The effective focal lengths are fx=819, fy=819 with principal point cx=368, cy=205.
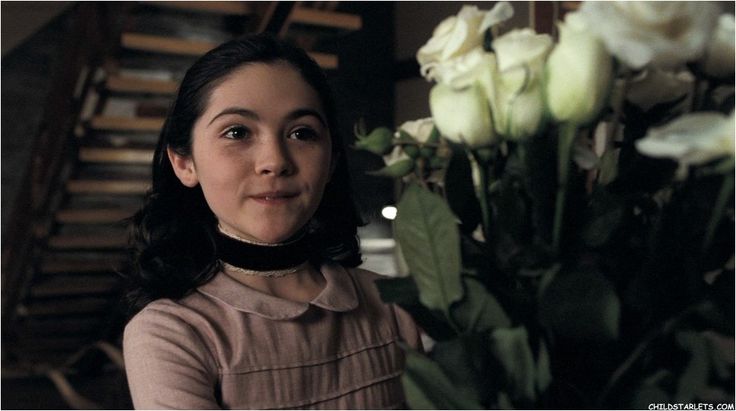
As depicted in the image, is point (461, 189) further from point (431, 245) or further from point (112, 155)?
point (112, 155)

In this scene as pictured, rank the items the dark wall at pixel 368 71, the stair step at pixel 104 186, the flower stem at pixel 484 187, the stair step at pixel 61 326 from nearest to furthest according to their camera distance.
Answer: the flower stem at pixel 484 187, the stair step at pixel 104 186, the stair step at pixel 61 326, the dark wall at pixel 368 71

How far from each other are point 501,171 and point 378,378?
404 mm

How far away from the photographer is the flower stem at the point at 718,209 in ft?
1.51

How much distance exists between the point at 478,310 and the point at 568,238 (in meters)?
0.07

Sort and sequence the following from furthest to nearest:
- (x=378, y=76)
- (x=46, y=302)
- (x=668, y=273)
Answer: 1. (x=378, y=76)
2. (x=46, y=302)
3. (x=668, y=273)

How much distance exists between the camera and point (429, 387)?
1.53 feet

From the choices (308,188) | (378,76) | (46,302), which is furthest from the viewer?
(378,76)

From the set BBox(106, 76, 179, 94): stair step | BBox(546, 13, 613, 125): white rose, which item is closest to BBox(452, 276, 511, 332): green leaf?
BBox(546, 13, 613, 125): white rose

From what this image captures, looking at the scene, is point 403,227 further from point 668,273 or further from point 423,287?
point 668,273

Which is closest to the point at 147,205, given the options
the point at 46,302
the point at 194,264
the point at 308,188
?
the point at 194,264

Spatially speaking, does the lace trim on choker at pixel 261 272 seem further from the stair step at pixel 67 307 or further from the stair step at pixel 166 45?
the stair step at pixel 67 307

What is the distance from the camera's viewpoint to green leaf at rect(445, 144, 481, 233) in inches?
20.8

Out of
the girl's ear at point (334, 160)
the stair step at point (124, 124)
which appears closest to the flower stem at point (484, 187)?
the girl's ear at point (334, 160)

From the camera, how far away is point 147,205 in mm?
994
